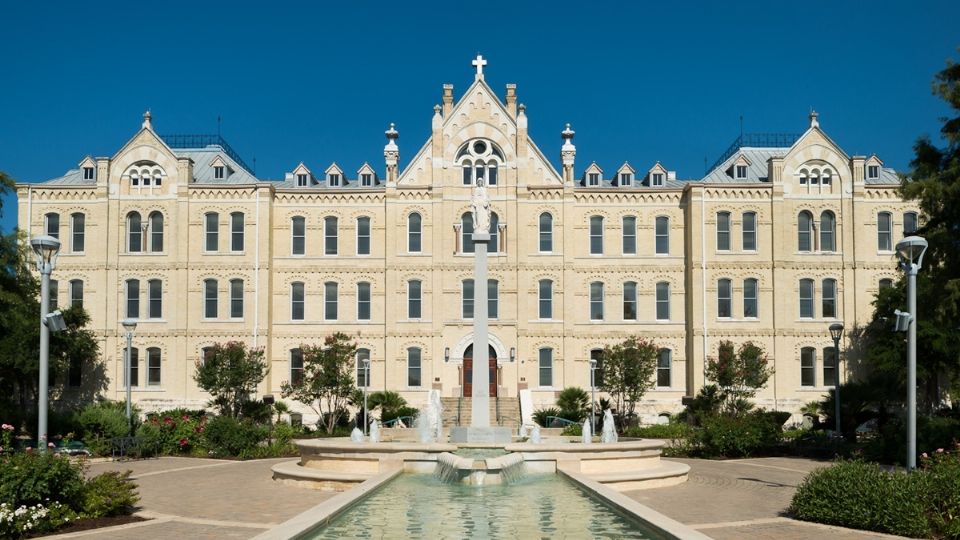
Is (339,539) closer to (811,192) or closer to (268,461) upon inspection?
(268,461)

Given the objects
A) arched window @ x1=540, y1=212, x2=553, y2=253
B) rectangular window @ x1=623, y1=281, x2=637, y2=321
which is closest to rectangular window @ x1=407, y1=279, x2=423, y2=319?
arched window @ x1=540, y1=212, x2=553, y2=253

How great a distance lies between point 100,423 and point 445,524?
20.7 meters

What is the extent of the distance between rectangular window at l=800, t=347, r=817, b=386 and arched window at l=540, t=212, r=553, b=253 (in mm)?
13821

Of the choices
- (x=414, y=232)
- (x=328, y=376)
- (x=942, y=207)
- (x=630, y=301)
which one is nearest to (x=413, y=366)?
(x=328, y=376)

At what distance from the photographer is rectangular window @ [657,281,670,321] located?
4931 centimetres

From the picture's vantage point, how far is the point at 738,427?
101 ft

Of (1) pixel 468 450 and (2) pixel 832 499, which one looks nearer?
(2) pixel 832 499

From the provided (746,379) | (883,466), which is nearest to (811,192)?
(746,379)

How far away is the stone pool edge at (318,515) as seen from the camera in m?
12.8

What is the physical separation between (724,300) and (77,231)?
3329 cm

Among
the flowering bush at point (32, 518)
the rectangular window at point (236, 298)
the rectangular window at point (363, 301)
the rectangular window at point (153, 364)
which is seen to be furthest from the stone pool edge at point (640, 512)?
the rectangular window at point (153, 364)

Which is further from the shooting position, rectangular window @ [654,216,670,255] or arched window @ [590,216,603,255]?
rectangular window @ [654,216,670,255]

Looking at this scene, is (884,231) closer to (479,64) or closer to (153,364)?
(479,64)

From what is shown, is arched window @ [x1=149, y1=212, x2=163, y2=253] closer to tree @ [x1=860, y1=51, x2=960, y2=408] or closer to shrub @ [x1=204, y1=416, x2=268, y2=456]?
shrub @ [x1=204, y1=416, x2=268, y2=456]
